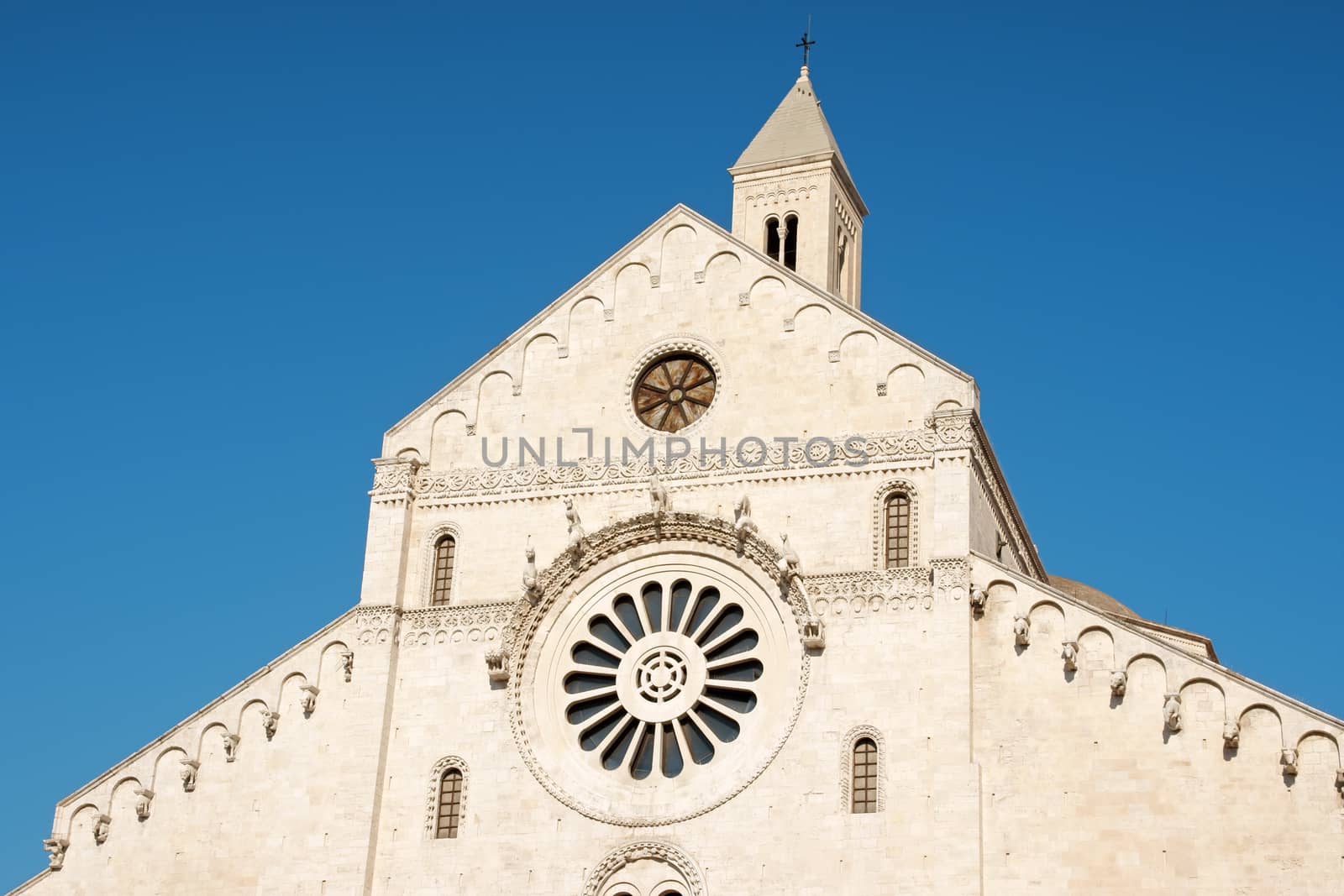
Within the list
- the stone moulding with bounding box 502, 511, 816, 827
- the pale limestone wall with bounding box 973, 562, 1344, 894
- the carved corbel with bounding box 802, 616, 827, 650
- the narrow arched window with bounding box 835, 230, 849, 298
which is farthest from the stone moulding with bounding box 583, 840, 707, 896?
the narrow arched window with bounding box 835, 230, 849, 298

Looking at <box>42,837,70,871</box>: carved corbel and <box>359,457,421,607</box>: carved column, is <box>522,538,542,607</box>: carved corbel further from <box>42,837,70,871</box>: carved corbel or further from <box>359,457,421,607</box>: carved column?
<box>42,837,70,871</box>: carved corbel

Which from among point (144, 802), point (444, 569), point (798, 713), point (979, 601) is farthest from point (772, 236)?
point (144, 802)

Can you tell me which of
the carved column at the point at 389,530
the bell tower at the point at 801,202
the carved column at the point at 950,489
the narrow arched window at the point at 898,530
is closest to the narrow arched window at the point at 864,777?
the narrow arched window at the point at 898,530

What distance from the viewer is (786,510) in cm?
3734

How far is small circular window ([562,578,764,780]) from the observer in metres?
36.6

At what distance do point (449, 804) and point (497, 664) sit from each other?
258 cm

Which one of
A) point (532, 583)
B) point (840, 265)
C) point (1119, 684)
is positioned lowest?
point (1119, 684)

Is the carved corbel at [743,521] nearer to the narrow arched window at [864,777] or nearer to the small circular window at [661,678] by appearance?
the small circular window at [661,678]

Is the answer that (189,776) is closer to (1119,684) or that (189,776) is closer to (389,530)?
(389,530)

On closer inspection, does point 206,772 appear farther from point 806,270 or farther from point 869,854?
point 806,270

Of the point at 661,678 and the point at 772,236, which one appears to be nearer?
the point at 661,678

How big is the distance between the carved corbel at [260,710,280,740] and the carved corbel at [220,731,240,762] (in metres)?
0.56

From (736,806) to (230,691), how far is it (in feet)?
32.7

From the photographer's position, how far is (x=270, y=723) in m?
38.3
